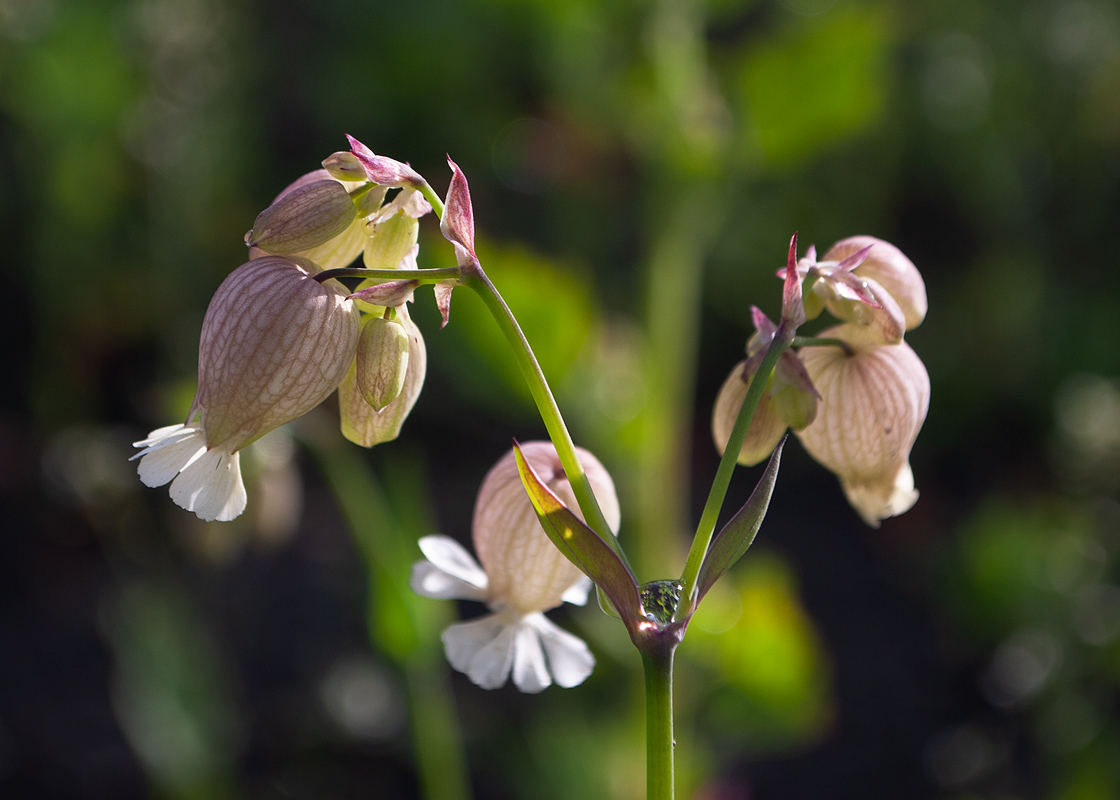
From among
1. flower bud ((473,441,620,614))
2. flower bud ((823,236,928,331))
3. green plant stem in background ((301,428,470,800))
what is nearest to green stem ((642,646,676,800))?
flower bud ((473,441,620,614))

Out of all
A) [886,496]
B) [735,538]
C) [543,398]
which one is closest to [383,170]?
[543,398]

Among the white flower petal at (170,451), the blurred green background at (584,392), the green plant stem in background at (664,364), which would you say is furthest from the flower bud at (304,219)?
the green plant stem in background at (664,364)

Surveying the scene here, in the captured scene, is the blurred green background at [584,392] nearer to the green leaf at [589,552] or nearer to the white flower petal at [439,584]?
the white flower petal at [439,584]

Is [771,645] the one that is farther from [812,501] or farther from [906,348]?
[812,501]

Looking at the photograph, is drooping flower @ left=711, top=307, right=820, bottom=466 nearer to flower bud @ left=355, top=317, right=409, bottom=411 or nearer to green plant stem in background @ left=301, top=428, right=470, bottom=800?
flower bud @ left=355, top=317, right=409, bottom=411

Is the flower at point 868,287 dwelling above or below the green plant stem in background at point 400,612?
above

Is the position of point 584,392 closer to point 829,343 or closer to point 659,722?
point 829,343
